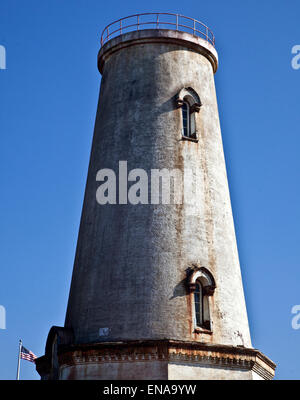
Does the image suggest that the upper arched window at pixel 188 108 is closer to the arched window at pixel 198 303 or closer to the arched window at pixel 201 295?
the arched window at pixel 201 295

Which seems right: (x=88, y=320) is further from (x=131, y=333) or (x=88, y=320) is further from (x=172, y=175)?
(x=172, y=175)

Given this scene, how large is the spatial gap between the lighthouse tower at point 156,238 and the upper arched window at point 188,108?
0.13ft

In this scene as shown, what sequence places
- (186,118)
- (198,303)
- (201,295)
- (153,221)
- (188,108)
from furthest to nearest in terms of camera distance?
(188,108) < (186,118) < (153,221) < (201,295) < (198,303)

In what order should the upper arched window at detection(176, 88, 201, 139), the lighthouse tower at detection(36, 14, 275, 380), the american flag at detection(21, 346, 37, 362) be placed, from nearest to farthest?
the lighthouse tower at detection(36, 14, 275, 380) → the upper arched window at detection(176, 88, 201, 139) → the american flag at detection(21, 346, 37, 362)

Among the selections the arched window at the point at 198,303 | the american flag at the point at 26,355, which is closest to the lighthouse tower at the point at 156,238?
the arched window at the point at 198,303

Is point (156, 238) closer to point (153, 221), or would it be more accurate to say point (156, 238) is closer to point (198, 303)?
point (153, 221)

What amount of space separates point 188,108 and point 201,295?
272 inches

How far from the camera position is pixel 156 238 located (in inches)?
889

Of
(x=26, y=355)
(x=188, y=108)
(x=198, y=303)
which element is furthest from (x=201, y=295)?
(x=26, y=355)

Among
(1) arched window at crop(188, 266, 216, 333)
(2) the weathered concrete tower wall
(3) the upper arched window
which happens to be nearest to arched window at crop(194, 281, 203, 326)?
(1) arched window at crop(188, 266, 216, 333)

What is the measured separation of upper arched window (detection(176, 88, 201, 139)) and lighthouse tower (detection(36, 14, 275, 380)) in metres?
0.04

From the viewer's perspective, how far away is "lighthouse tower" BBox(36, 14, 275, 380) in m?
21.5

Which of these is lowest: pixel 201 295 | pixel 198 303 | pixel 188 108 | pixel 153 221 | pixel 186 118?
pixel 198 303

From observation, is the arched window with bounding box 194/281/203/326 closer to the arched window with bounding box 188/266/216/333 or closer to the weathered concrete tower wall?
the arched window with bounding box 188/266/216/333
